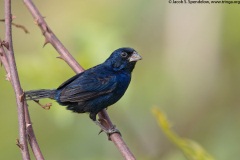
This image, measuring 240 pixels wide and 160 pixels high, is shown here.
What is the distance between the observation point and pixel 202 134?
5695 mm

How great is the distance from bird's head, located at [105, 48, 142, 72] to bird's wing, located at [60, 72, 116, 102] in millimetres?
159

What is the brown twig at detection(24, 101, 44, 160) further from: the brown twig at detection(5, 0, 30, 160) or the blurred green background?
the blurred green background

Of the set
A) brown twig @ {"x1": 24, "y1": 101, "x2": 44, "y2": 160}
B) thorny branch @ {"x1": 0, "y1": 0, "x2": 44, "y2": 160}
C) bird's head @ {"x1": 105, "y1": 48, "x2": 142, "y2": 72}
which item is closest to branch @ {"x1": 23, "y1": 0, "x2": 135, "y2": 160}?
thorny branch @ {"x1": 0, "y1": 0, "x2": 44, "y2": 160}

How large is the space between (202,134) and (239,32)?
1.61 meters

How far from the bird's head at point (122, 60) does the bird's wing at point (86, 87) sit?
0.16m

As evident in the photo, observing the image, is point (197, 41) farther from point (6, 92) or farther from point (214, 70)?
point (6, 92)

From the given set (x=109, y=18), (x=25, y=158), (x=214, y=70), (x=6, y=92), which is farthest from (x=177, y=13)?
(x=25, y=158)

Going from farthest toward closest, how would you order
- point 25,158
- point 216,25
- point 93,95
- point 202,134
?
point 216,25 → point 202,134 → point 93,95 → point 25,158

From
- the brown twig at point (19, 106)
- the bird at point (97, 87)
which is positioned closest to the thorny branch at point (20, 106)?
the brown twig at point (19, 106)

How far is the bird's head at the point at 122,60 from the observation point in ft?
14.8

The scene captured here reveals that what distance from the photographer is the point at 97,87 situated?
14.2ft

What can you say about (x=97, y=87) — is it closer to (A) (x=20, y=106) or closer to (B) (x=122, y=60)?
(B) (x=122, y=60)

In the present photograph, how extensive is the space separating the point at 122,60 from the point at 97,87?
351 mm

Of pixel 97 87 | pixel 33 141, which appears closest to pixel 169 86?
pixel 97 87
